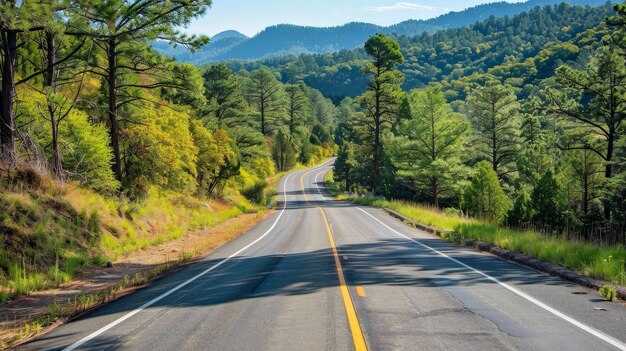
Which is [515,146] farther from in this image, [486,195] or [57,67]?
[57,67]

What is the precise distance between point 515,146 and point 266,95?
44.7 meters

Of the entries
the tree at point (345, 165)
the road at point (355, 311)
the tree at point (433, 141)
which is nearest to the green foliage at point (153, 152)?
the road at point (355, 311)

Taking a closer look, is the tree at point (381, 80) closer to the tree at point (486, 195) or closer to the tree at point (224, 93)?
the tree at point (486, 195)

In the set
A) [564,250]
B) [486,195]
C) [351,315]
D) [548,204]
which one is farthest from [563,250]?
[486,195]

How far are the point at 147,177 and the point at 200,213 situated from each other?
5637mm

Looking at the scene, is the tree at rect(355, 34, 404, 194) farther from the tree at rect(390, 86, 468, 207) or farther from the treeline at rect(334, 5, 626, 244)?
the tree at rect(390, 86, 468, 207)

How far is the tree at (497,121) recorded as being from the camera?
42.6 meters

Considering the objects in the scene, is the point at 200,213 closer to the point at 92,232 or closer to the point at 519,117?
the point at 92,232

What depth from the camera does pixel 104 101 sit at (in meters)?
23.0

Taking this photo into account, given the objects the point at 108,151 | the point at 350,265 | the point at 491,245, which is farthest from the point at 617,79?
the point at 108,151

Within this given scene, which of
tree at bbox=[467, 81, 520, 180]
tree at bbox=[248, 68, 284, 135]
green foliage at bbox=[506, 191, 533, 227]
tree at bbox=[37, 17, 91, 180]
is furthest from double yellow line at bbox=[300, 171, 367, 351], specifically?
tree at bbox=[248, 68, 284, 135]

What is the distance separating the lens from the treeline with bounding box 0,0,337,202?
12.9 m

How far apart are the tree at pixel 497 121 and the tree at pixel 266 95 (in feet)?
129

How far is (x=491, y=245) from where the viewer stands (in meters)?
15.2
